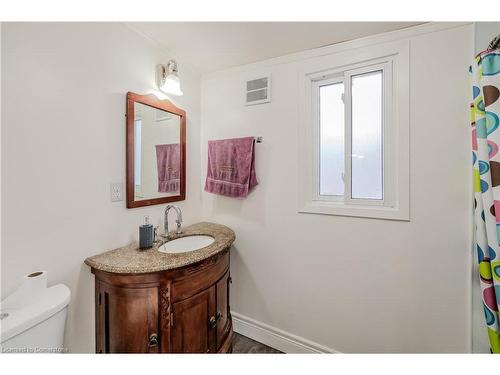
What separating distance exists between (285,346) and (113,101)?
200 centimetres

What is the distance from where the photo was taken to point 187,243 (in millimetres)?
1484

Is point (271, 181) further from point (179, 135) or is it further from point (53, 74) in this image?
point (53, 74)

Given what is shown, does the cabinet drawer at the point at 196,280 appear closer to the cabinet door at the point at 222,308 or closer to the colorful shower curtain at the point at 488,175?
the cabinet door at the point at 222,308

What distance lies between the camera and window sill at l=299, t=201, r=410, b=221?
4.05ft

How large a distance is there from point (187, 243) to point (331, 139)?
4.17 ft

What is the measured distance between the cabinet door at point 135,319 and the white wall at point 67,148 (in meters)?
0.22

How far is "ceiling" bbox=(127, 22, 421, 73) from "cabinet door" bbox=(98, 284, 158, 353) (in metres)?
1.49

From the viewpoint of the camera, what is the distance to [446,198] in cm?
114

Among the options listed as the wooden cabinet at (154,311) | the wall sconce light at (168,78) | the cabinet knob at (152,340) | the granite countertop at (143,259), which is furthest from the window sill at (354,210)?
the wall sconce light at (168,78)

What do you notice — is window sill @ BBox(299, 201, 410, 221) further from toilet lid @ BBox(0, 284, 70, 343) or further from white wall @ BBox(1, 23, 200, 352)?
toilet lid @ BBox(0, 284, 70, 343)

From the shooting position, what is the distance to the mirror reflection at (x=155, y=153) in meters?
1.33

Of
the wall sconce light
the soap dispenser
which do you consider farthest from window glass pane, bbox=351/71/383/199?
the soap dispenser
